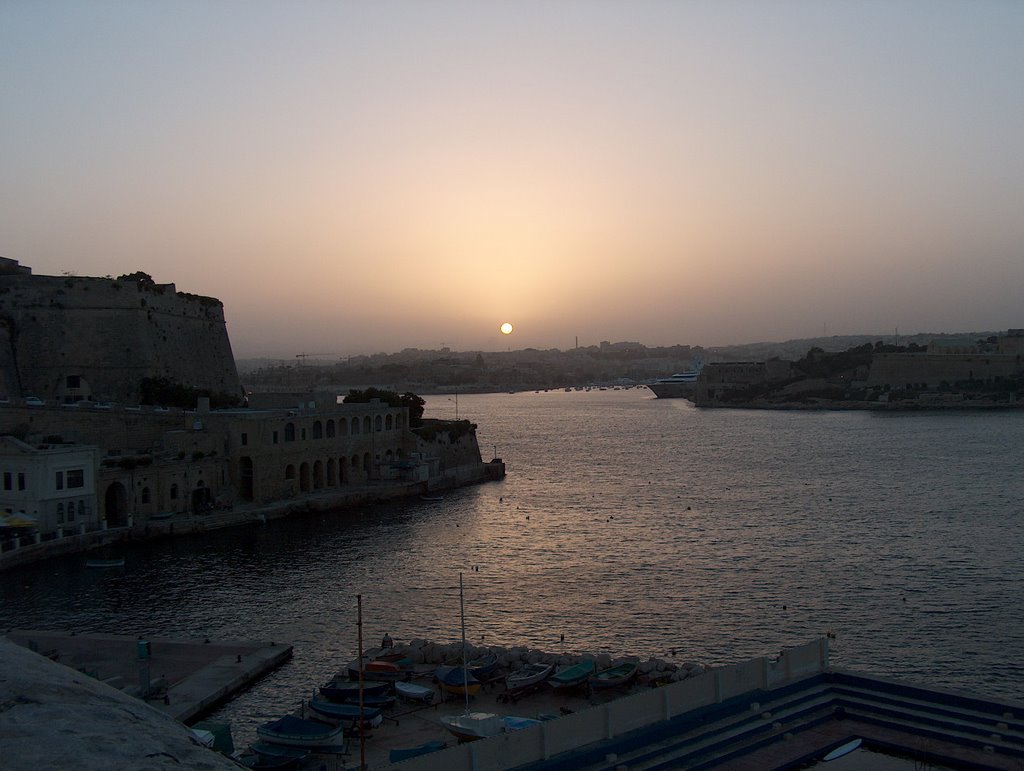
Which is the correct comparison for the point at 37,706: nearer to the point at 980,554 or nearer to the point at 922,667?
the point at 922,667

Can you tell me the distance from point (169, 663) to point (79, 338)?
68.5 feet

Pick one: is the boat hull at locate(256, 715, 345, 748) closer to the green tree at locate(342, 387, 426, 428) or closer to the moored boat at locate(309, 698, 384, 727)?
the moored boat at locate(309, 698, 384, 727)

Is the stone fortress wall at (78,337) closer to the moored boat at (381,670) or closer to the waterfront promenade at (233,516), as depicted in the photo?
the waterfront promenade at (233,516)

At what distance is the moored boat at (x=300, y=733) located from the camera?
347 inches

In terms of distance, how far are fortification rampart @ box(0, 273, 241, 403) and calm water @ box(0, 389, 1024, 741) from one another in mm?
10003

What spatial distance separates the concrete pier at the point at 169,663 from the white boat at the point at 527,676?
368 centimetres

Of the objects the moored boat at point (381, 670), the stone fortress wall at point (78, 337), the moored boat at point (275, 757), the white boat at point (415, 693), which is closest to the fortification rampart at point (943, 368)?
the stone fortress wall at point (78, 337)

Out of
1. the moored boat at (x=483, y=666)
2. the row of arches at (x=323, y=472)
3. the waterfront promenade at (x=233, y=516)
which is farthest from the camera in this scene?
the row of arches at (x=323, y=472)

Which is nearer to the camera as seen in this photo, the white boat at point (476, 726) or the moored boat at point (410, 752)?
the moored boat at point (410, 752)

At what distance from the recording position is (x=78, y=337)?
98.5 feet

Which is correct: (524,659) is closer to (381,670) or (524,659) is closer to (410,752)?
(381,670)

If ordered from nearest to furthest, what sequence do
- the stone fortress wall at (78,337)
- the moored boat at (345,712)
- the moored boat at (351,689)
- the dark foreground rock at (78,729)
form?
the dark foreground rock at (78,729)
the moored boat at (345,712)
the moored boat at (351,689)
the stone fortress wall at (78,337)

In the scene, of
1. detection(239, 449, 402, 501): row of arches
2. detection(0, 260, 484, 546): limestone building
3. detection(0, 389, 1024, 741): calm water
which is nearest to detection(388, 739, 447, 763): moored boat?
detection(0, 389, 1024, 741): calm water

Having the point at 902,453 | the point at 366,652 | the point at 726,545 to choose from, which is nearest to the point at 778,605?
the point at 726,545
